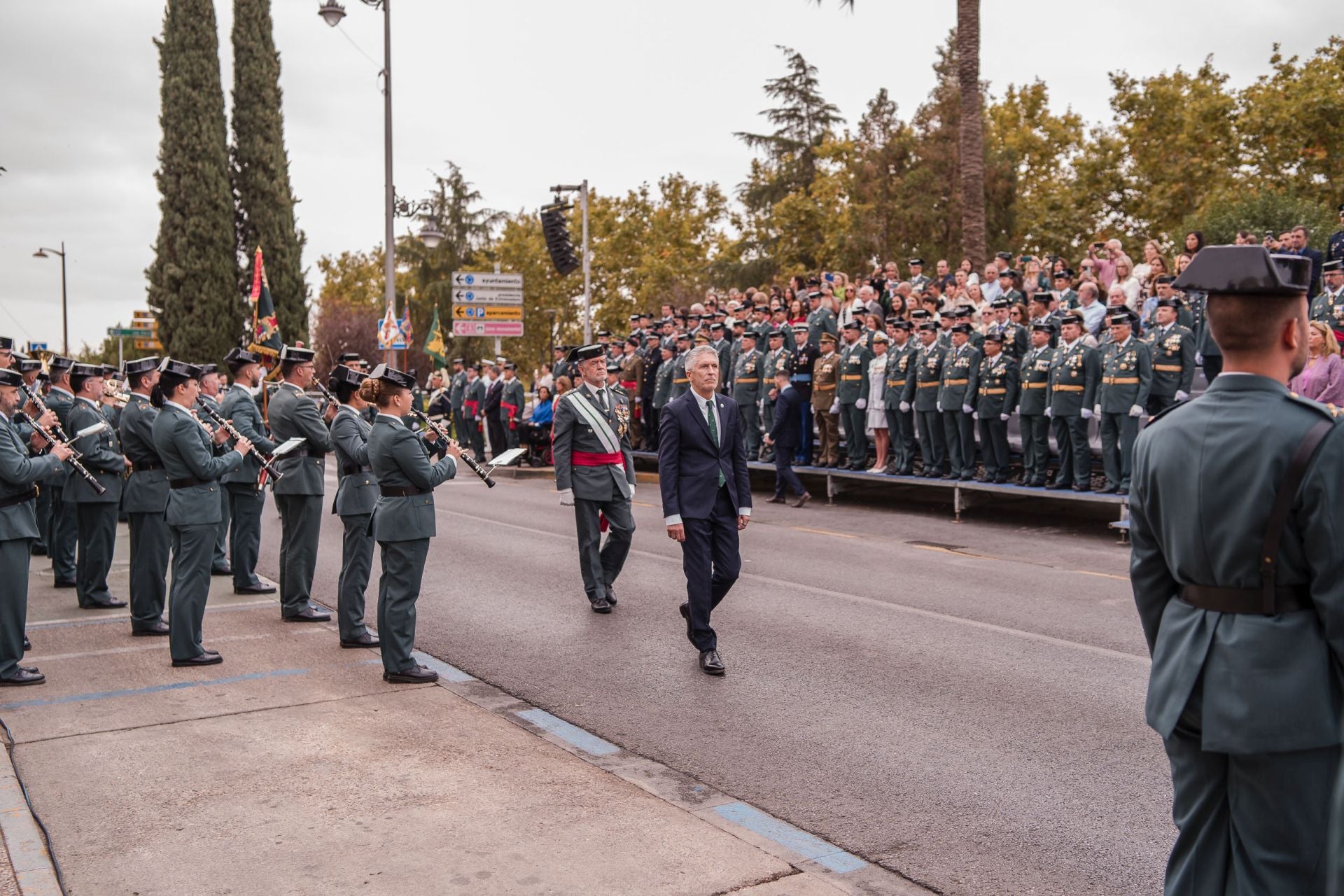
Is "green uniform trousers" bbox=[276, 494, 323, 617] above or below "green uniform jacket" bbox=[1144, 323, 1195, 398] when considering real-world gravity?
below

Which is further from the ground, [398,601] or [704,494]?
[704,494]

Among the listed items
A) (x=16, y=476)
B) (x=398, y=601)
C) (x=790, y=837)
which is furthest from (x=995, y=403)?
(x=16, y=476)

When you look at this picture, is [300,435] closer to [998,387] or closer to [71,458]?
[71,458]

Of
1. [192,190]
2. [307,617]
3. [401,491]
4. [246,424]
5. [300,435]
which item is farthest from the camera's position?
[192,190]

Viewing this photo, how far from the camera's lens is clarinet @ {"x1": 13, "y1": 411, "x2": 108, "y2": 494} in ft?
26.4

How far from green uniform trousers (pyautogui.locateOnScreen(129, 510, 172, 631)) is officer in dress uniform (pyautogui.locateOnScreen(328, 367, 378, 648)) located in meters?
1.33

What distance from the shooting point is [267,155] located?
4669cm

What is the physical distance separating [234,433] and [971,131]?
15.3 m

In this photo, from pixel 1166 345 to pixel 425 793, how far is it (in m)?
11.2

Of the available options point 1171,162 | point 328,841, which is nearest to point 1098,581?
point 328,841

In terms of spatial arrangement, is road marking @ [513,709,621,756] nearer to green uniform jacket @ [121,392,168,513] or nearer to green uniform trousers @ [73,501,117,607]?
green uniform jacket @ [121,392,168,513]

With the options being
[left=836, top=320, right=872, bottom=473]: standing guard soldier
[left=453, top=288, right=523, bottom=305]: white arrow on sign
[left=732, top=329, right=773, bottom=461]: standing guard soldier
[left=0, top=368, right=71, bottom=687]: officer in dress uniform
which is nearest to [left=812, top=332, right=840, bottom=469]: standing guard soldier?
[left=836, top=320, right=872, bottom=473]: standing guard soldier

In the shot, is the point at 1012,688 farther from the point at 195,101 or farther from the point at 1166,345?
the point at 195,101

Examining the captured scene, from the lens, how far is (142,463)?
898 centimetres
